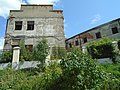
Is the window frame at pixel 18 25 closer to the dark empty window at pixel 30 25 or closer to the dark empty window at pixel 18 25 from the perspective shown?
the dark empty window at pixel 18 25

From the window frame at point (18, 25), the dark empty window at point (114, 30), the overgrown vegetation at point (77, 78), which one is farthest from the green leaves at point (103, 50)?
the window frame at point (18, 25)

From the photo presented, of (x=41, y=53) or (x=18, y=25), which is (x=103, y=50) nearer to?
(x=41, y=53)

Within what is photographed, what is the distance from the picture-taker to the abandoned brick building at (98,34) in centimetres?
2417

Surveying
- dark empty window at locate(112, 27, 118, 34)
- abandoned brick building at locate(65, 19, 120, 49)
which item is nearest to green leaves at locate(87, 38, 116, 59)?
abandoned brick building at locate(65, 19, 120, 49)

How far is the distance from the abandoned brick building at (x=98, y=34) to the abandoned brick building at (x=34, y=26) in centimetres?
245

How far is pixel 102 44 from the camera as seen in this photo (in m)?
15.6

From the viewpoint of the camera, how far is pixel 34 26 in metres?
22.9

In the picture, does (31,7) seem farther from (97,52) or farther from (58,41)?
(97,52)

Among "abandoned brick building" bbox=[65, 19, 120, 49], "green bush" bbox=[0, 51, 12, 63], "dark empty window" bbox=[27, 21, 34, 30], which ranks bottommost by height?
"green bush" bbox=[0, 51, 12, 63]

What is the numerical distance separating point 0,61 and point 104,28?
571 inches

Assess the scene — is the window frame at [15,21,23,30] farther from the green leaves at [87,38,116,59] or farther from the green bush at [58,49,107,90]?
the green bush at [58,49,107,90]

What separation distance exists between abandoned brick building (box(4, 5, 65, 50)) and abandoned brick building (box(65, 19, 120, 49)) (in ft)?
8.05

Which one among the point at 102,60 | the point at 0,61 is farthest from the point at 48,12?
the point at 102,60

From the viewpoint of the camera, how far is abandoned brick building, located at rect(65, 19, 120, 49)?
2417 centimetres
